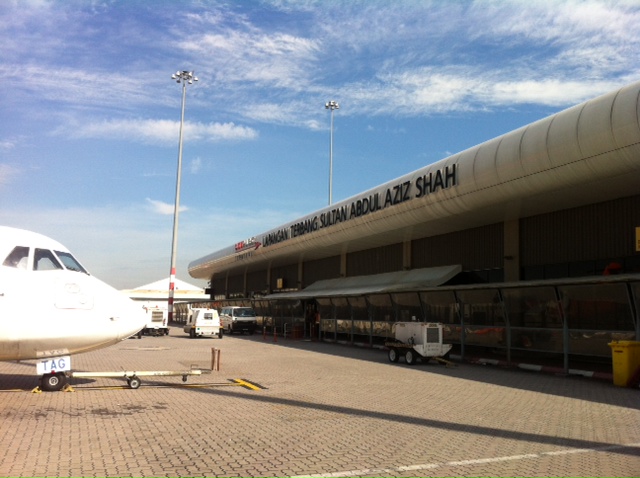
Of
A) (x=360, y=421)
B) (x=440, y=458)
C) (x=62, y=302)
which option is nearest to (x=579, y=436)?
(x=440, y=458)

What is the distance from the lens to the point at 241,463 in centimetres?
741

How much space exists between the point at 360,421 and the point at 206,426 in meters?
2.78

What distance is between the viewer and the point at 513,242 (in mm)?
26156

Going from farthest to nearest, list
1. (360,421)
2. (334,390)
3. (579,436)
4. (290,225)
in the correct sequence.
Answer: (290,225) → (334,390) → (360,421) → (579,436)

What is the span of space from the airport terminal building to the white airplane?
13417mm

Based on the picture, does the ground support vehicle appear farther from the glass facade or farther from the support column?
the support column

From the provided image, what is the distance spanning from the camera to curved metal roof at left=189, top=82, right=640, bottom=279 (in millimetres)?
17422

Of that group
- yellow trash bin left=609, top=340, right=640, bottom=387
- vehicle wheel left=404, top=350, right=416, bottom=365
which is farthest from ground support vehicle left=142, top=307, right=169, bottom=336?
yellow trash bin left=609, top=340, right=640, bottom=387

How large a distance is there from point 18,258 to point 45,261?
523mm

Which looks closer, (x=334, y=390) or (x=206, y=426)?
(x=206, y=426)

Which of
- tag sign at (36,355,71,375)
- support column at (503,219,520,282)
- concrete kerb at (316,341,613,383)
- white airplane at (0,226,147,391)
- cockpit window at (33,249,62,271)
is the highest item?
support column at (503,219,520,282)

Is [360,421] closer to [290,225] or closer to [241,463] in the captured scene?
[241,463]

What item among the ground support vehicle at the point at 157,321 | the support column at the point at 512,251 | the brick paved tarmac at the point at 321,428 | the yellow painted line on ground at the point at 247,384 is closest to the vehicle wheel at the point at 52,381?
the brick paved tarmac at the point at 321,428

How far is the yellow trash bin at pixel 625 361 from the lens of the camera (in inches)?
615
